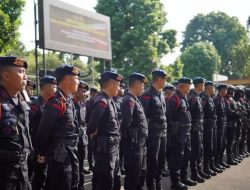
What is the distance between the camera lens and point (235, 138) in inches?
372

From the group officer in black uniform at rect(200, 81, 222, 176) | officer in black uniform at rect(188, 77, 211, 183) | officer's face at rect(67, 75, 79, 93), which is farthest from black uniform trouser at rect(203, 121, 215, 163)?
officer's face at rect(67, 75, 79, 93)

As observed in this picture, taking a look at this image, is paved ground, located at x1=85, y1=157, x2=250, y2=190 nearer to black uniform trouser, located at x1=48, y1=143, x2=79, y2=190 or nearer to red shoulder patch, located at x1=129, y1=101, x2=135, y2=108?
red shoulder patch, located at x1=129, y1=101, x2=135, y2=108

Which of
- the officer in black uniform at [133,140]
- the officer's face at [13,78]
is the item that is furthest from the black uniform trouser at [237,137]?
the officer's face at [13,78]

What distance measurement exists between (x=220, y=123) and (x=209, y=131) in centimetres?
70

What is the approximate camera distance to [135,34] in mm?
28844

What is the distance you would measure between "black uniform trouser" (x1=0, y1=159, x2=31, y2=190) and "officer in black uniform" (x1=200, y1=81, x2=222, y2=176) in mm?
5159

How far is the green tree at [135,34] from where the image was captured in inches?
1125

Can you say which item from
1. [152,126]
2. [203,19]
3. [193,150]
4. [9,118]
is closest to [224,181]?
[193,150]

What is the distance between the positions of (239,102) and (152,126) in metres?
4.73

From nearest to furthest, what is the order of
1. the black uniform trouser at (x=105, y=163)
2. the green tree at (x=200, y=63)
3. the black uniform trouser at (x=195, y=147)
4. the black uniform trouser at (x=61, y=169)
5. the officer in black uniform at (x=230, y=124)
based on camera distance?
the black uniform trouser at (x=61, y=169)
the black uniform trouser at (x=105, y=163)
the black uniform trouser at (x=195, y=147)
the officer in black uniform at (x=230, y=124)
the green tree at (x=200, y=63)

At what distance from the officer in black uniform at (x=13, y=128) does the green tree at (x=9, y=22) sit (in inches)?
449

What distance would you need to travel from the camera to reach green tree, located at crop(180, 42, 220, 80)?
5022 cm

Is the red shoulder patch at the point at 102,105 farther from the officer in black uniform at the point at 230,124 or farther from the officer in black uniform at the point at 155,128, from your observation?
the officer in black uniform at the point at 230,124

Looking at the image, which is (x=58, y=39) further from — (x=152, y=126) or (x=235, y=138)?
(x=152, y=126)
